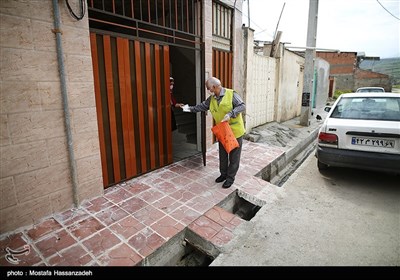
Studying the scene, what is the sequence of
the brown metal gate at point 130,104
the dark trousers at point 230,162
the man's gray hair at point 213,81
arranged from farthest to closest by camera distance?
the dark trousers at point 230,162 < the man's gray hair at point 213,81 < the brown metal gate at point 130,104

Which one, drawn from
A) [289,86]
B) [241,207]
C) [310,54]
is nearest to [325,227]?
[241,207]

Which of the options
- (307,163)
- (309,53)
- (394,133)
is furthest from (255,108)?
(394,133)

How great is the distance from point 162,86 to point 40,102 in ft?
6.99

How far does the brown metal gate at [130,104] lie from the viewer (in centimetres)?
351

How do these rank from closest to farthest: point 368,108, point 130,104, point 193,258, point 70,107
A: point 193,258 < point 70,107 < point 130,104 < point 368,108

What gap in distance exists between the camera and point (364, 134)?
155 inches

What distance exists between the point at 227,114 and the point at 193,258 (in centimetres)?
213

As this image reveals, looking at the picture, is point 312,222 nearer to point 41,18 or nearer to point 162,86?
point 162,86

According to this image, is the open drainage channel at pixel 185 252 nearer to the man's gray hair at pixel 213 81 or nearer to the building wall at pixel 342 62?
the man's gray hair at pixel 213 81

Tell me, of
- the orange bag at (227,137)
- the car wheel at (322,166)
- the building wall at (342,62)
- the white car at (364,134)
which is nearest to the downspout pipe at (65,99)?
the orange bag at (227,137)

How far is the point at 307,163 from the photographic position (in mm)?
5719

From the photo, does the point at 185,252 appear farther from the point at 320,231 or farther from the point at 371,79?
the point at 371,79

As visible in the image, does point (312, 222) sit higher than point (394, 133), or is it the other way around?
point (394, 133)
